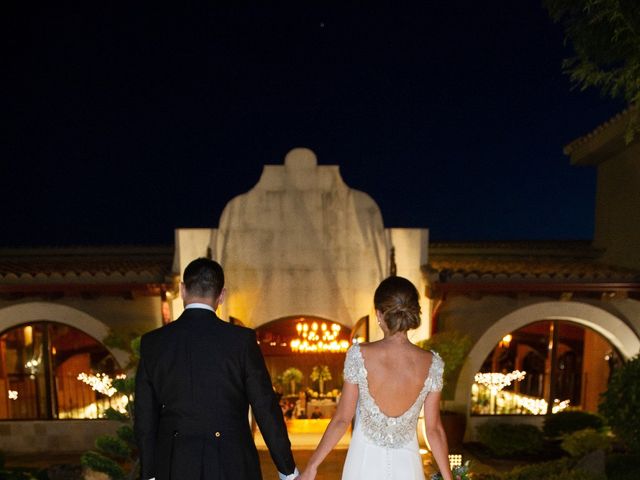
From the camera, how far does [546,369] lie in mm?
9164

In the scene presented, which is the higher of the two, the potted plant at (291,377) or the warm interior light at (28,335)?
the warm interior light at (28,335)

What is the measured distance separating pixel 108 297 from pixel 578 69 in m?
8.24

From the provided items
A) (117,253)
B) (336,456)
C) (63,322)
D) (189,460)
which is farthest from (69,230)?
(189,460)

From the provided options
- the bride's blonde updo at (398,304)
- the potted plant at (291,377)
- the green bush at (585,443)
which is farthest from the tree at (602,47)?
the potted plant at (291,377)

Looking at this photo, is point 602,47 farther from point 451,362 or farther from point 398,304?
point 451,362

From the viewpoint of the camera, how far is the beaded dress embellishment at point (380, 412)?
128 inches

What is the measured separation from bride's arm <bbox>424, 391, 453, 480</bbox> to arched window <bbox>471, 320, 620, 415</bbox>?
5.70 m

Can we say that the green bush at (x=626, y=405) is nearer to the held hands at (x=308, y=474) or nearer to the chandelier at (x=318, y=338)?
the held hands at (x=308, y=474)

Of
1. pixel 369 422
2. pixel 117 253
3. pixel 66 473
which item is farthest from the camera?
pixel 117 253

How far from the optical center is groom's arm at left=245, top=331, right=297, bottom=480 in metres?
3.02

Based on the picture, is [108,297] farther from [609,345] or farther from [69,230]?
[69,230]

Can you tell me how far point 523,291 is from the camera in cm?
802

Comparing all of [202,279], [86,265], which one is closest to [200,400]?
[202,279]

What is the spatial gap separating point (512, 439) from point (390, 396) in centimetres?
602
